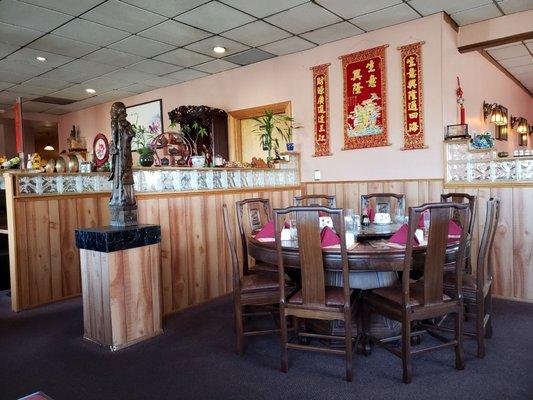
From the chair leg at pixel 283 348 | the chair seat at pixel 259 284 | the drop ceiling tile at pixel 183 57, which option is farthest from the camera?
the drop ceiling tile at pixel 183 57

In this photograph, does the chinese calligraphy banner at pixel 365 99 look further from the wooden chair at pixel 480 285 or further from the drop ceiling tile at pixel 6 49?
the drop ceiling tile at pixel 6 49

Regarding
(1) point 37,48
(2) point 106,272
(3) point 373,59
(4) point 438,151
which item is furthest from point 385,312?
(1) point 37,48

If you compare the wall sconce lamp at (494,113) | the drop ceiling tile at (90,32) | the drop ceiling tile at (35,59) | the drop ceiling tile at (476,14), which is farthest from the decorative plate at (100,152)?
the wall sconce lamp at (494,113)

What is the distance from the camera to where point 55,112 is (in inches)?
370

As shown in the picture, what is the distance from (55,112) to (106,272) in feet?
25.9

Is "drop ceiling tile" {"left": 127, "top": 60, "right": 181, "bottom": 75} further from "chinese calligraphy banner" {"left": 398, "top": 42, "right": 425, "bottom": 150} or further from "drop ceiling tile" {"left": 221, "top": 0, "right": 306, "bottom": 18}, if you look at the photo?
"chinese calligraphy banner" {"left": 398, "top": 42, "right": 425, "bottom": 150}

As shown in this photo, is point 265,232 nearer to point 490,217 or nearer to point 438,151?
point 490,217

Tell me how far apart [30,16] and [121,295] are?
316 cm

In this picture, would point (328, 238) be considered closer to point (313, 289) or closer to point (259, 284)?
point (313, 289)

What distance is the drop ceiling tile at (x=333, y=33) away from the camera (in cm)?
473

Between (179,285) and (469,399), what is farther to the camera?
(179,285)

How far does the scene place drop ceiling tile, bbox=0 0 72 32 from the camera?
3.95m

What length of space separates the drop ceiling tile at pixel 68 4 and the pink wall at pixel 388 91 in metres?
2.61

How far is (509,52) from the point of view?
231 inches
